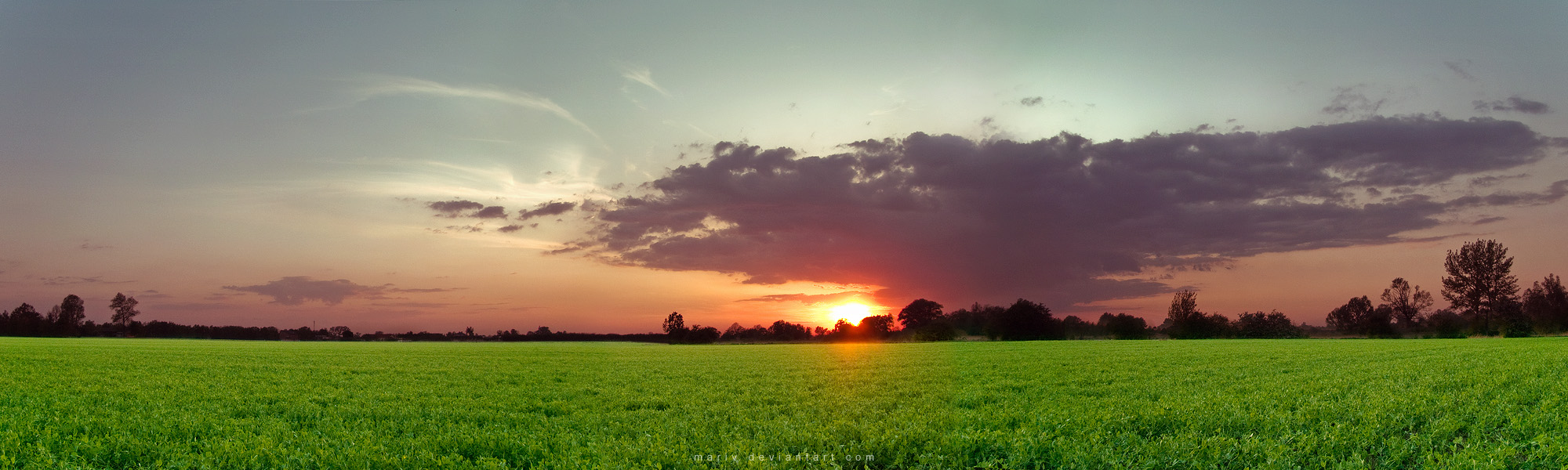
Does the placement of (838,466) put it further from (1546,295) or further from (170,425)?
(1546,295)

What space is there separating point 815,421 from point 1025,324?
9532 centimetres

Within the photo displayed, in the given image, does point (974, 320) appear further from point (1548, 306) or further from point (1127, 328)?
point (1548, 306)

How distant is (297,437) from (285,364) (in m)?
22.6

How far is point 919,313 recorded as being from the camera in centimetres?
13775

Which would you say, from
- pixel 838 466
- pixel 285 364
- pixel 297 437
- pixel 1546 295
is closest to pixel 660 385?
pixel 297 437

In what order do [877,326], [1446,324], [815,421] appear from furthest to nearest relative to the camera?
1. [877,326]
2. [1446,324]
3. [815,421]

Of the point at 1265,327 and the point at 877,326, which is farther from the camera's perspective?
the point at 877,326

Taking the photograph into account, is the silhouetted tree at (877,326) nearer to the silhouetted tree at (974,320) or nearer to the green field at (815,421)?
the silhouetted tree at (974,320)

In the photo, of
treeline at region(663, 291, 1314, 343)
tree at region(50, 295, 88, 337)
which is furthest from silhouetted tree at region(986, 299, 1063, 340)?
tree at region(50, 295, 88, 337)

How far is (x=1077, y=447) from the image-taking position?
32.5 feet

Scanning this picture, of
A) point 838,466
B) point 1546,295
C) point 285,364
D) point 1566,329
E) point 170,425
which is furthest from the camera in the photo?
point 1546,295

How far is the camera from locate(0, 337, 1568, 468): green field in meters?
9.78

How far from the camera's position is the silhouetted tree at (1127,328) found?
9725cm

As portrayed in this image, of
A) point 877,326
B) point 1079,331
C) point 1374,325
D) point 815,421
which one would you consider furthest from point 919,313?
point 815,421
